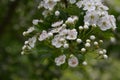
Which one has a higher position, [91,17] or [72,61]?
[91,17]

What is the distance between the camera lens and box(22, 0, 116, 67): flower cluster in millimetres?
2533

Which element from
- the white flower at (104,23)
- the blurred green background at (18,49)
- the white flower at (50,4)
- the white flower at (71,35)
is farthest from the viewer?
the blurred green background at (18,49)

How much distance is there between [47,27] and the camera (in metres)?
2.74

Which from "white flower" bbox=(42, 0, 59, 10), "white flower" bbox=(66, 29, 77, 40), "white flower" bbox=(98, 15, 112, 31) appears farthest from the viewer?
"white flower" bbox=(42, 0, 59, 10)

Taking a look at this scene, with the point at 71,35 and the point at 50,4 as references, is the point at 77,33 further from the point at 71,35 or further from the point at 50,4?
the point at 50,4

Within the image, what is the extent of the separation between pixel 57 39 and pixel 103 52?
319 mm

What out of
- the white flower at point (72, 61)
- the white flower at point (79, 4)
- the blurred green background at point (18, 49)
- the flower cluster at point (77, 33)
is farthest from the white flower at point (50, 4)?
the blurred green background at point (18, 49)

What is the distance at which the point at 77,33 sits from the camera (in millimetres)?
2619

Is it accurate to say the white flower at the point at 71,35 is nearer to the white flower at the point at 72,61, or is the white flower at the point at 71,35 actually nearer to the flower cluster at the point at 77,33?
the flower cluster at the point at 77,33

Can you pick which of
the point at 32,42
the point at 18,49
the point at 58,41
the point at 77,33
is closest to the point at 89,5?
the point at 77,33

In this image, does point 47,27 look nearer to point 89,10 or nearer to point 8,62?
point 89,10

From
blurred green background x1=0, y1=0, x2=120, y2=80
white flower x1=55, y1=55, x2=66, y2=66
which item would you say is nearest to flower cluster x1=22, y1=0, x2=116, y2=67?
white flower x1=55, y1=55, x2=66, y2=66

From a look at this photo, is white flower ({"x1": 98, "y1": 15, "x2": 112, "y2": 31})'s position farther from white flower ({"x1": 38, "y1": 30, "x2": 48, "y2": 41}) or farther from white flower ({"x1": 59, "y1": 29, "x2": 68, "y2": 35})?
white flower ({"x1": 38, "y1": 30, "x2": 48, "y2": 41})

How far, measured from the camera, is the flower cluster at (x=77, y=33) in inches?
99.7
